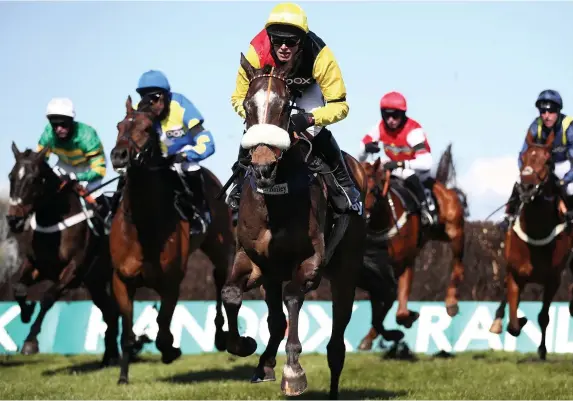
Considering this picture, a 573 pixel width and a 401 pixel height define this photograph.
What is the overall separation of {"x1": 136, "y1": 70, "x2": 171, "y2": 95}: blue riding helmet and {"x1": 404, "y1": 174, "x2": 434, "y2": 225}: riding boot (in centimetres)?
422

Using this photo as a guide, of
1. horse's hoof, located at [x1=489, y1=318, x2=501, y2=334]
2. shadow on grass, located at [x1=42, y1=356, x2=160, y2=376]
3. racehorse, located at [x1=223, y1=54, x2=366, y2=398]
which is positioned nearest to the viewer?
racehorse, located at [x1=223, y1=54, x2=366, y2=398]

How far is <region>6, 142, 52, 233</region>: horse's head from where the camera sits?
13289 millimetres

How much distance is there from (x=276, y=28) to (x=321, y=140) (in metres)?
1.08

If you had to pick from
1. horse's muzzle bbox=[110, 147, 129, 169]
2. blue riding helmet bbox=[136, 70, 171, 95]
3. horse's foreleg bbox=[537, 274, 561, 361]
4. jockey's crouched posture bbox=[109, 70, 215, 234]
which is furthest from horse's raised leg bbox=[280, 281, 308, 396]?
horse's foreleg bbox=[537, 274, 561, 361]

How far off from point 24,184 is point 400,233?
16.2 feet

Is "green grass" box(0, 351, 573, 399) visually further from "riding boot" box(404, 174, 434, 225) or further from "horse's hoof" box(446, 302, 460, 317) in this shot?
"riding boot" box(404, 174, 434, 225)

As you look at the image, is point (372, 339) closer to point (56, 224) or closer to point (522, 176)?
point (522, 176)

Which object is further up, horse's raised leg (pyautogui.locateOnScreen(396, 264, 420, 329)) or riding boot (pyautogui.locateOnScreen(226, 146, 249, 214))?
riding boot (pyautogui.locateOnScreen(226, 146, 249, 214))

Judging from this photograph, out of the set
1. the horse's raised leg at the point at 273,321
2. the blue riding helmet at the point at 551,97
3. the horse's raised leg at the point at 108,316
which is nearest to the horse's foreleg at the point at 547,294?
the blue riding helmet at the point at 551,97

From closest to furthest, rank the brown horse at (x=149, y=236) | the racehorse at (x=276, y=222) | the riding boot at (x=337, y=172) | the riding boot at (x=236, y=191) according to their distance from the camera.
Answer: the racehorse at (x=276, y=222)
the riding boot at (x=236, y=191)
the riding boot at (x=337, y=172)
the brown horse at (x=149, y=236)

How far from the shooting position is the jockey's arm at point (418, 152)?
15.4 m

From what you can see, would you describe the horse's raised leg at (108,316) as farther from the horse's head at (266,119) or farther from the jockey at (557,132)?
the horse's head at (266,119)

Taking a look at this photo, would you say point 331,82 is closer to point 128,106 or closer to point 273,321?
point 273,321

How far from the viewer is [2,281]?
63.6 ft
